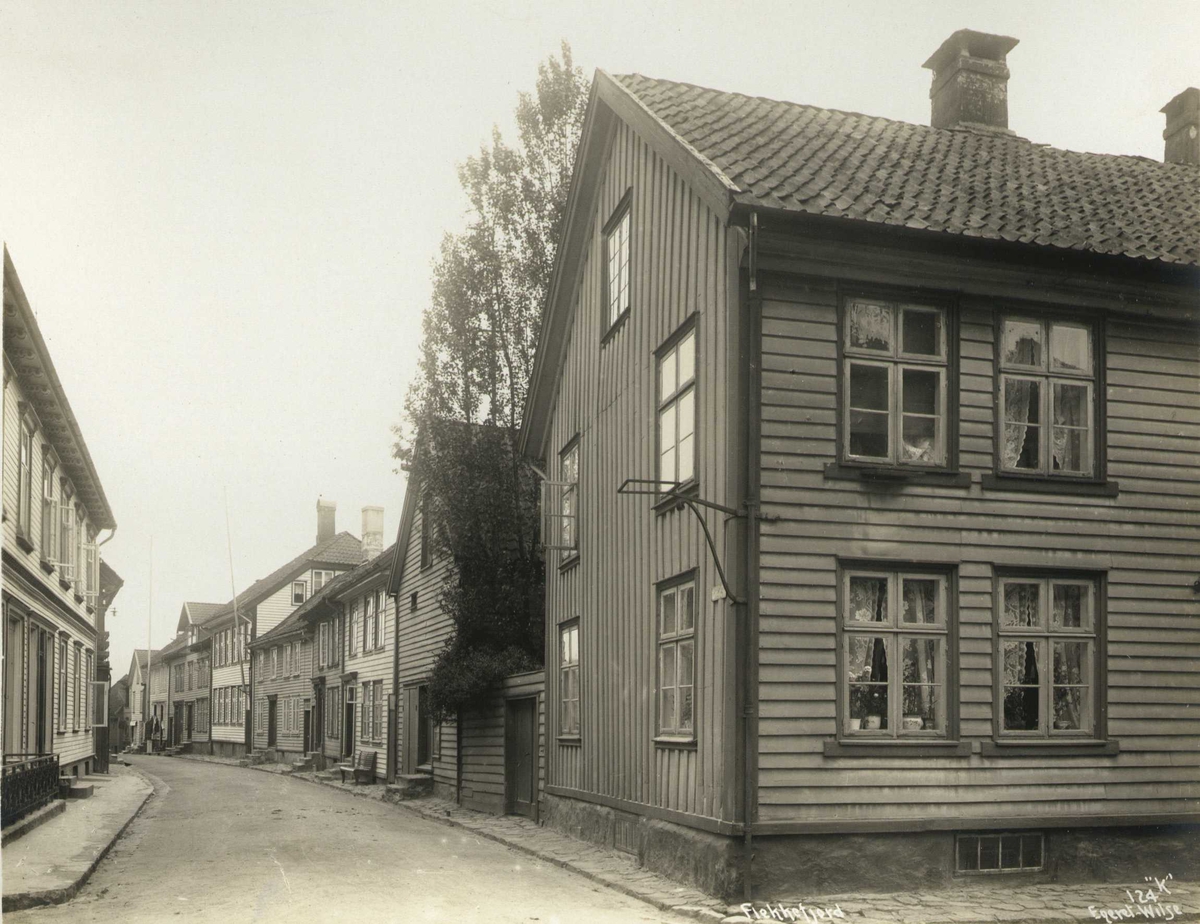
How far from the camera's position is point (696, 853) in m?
11.7

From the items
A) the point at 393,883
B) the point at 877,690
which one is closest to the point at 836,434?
the point at 877,690

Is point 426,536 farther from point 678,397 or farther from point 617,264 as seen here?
point 678,397

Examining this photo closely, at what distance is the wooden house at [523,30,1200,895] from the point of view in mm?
11172

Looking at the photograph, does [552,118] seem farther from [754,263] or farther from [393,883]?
[393,883]

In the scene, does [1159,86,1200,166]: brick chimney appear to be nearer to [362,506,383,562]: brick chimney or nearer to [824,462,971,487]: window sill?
[824,462,971,487]: window sill

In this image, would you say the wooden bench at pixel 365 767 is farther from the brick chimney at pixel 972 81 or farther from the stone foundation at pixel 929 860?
the stone foundation at pixel 929 860

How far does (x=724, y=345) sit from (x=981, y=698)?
392cm

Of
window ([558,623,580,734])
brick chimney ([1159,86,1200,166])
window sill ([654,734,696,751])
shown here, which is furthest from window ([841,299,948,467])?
brick chimney ([1159,86,1200,166])

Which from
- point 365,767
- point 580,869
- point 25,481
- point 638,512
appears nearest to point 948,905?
point 580,869

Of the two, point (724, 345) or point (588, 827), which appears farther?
point (588, 827)

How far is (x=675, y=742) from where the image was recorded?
496 inches

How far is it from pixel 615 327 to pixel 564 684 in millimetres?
5234

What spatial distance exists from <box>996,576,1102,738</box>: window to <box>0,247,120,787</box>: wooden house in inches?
447

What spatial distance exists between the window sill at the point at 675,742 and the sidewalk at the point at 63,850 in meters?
5.73
